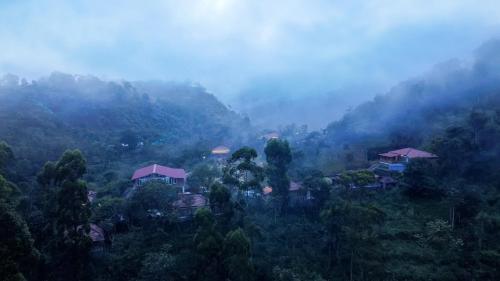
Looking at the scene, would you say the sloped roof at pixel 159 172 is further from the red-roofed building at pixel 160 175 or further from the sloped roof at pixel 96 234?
the sloped roof at pixel 96 234

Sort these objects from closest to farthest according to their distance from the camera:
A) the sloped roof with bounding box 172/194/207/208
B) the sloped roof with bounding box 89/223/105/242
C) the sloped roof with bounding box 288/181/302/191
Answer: the sloped roof with bounding box 89/223/105/242 → the sloped roof with bounding box 172/194/207/208 → the sloped roof with bounding box 288/181/302/191

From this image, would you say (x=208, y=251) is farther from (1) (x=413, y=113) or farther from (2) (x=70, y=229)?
(1) (x=413, y=113)

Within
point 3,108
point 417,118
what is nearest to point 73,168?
point 3,108

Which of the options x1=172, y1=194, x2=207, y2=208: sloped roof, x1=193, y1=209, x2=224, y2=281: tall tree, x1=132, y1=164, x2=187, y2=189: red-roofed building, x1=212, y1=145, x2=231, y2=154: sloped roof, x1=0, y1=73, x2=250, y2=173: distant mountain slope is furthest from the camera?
x1=212, y1=145, x2=231, y2=154: sloped roof

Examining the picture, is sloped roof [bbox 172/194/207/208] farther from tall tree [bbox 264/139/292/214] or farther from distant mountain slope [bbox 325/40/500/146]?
distant mountain slope [bbox 325/40/500/146]

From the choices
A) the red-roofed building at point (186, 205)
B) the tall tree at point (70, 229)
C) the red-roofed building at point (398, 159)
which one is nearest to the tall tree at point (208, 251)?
the tall tree at point (70, 229)

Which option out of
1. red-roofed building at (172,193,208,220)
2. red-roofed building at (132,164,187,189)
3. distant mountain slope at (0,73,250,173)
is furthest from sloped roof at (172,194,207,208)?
distant mountain slope at (0,73,250,173)

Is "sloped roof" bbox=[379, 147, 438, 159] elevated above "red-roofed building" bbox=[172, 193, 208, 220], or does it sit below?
above
